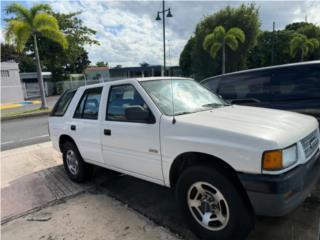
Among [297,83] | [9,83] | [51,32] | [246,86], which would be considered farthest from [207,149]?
[9,83]

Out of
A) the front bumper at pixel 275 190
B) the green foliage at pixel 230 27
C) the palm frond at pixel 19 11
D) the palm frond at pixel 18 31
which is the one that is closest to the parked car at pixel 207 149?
the front bumper at pixel 275 190

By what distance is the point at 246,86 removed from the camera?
17.0 feet

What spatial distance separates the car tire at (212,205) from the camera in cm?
242

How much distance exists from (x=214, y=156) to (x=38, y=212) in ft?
8.99

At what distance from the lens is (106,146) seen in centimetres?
376

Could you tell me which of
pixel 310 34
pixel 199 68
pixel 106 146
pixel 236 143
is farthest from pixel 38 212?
pixel 310 34

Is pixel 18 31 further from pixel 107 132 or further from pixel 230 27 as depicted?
pixel 230 27

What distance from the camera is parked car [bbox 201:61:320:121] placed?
169 inches

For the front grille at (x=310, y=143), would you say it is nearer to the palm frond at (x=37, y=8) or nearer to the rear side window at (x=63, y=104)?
the rear side window at (x=63, y=104)

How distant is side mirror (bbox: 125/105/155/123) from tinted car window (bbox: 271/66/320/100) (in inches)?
112

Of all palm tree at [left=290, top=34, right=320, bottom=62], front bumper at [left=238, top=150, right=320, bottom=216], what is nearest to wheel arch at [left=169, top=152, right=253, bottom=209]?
front bumper at [left=238, top=150, right=320, bottom=216]

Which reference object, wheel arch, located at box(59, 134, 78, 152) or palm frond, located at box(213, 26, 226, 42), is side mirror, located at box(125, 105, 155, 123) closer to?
wheel arch, located at box(59, 134, 78, 152)

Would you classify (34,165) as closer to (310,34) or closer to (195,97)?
(195,97)

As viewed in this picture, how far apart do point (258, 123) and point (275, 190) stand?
69 centimetres
